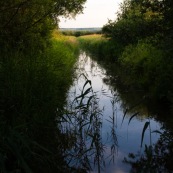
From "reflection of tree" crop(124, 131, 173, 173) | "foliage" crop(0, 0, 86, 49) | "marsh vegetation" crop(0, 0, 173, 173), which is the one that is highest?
"foliage" crop(0, 0, 86, 49)

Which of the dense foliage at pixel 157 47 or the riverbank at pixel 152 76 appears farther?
the riverbank at pixel 152 76

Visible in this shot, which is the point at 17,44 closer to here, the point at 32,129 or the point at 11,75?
the point at 11,75

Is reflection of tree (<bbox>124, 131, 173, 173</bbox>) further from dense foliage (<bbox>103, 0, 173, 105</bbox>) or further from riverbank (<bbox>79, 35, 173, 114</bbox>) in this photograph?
dense foliage (<bbox>103, 0, 173, 105</bbox>)

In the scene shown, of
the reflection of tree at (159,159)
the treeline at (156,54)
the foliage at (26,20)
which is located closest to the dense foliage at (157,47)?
the treeline at (156,54)

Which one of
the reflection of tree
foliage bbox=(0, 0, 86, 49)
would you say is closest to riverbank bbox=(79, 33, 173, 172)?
the reflection of tree

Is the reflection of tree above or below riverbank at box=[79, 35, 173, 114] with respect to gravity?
below

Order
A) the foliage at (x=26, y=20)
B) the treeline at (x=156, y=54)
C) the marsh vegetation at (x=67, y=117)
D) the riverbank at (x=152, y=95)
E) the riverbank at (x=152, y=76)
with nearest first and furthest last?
the marsh vegetation at (x=67, y=117)
the riverbank at (x=152, y=95)
the treeline at (x=156, y=54)
the riverbank at (x=152, y=76)
the foliage at (x=26, y=20)

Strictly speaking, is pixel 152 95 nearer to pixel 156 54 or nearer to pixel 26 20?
pixel 156 54

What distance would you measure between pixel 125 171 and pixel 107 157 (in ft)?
1.89

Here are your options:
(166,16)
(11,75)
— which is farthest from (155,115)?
(11,75)

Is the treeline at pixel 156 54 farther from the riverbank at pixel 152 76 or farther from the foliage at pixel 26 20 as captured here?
the foliage at pixel 26 20

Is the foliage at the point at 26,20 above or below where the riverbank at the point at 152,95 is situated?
above

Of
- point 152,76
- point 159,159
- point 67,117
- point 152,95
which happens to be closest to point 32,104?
point 67,117

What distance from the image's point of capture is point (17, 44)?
33.9ft
